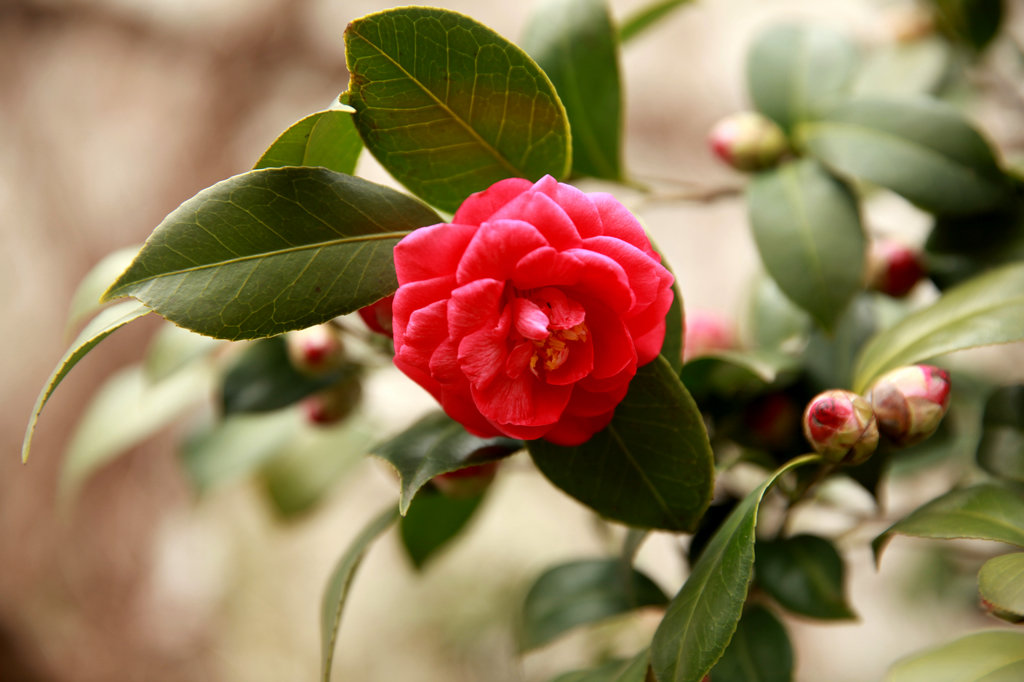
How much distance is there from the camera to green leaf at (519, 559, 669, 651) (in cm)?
69

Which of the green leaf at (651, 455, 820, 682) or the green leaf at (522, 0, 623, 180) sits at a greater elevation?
the green leaf at (522, 0, 623, 180)

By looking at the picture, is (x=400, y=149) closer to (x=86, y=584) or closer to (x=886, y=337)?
(x=886, y=337)

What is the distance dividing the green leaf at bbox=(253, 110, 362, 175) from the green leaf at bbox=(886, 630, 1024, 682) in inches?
17.5

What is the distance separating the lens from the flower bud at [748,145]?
0.73m

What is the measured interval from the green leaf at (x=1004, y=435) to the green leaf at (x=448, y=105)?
404mm

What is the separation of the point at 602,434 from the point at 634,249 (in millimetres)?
137

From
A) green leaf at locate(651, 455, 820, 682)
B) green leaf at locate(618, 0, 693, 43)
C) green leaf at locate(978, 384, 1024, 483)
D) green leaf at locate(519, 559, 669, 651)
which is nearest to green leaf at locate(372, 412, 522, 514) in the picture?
green leaf at locate(651, 455, 820, 682)

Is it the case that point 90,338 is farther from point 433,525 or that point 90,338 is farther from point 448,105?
point 433,525

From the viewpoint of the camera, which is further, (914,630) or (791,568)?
(914,630)

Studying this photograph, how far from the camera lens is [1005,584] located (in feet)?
1.40

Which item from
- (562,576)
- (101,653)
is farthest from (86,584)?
(562,576)

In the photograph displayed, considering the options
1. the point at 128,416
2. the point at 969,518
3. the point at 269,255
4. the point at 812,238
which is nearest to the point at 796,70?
the point at 812,238

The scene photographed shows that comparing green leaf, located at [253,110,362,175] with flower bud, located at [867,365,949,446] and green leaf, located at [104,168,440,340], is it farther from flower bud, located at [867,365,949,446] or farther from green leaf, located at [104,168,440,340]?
flower bud, located at [867,365,949,446]

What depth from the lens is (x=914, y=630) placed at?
177 cm
